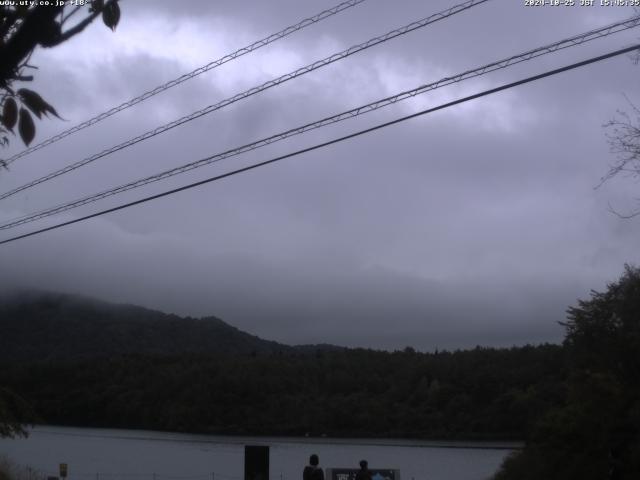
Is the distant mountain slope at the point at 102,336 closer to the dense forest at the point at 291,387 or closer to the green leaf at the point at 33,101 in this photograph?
the dense forest at the point at 291,387

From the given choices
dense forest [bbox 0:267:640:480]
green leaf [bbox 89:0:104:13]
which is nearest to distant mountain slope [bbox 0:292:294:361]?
dense forest [bbox 0:267:640:480]

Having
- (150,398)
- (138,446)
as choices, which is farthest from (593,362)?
(150,398)

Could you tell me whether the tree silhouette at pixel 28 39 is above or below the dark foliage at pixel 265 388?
below

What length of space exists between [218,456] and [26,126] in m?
46.5

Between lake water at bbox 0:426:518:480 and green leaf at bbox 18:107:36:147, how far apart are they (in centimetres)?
3138

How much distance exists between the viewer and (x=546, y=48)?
38.5 feet

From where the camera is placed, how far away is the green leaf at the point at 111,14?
4.27 meters

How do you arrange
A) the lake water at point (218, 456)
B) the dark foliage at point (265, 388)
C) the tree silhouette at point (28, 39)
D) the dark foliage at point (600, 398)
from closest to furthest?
1. the tree silhouette at point (28, 39)
2. the dark foliage at point (600, 398)
3. the lake water at point (218, 456)
4. the dark foliage at point (265, 388)

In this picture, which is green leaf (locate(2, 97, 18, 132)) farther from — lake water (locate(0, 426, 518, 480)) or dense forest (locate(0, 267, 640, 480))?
lake water (locate(0, 426, 518, 480))

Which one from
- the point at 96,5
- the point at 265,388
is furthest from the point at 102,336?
the point at 96,5

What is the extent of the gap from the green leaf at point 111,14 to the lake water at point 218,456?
3125cm

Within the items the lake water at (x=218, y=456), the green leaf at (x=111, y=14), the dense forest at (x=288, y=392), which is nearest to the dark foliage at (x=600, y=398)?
the lake water at (x=218, y=456)

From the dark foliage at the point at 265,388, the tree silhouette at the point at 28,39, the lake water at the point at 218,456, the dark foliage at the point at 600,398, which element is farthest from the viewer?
the dark foliage at the point at 265,388

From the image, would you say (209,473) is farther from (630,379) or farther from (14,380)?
(630,379)
